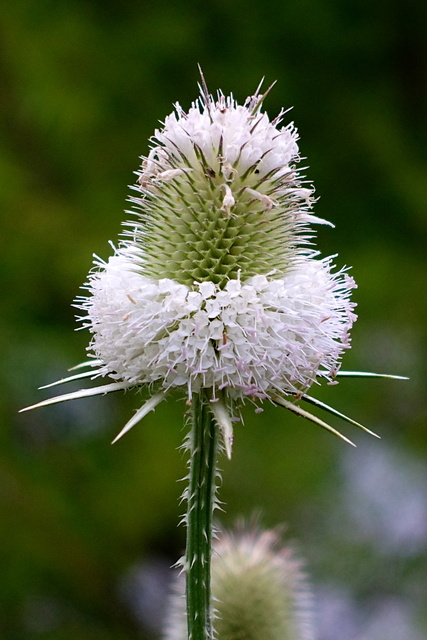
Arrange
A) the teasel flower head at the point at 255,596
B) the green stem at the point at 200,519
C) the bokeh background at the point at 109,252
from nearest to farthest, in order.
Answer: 1. the green stem at the point at 200,519
2. the teasel flower head at the point at 255,596
3. the bokeh background at the point at 109,252

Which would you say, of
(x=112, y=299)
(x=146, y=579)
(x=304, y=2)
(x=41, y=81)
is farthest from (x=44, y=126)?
(x=112, y=299)

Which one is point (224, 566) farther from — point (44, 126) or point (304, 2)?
point (304, 2)

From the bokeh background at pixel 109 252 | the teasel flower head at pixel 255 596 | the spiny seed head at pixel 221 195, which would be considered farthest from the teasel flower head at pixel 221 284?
the bokeh background at pixel 109 252

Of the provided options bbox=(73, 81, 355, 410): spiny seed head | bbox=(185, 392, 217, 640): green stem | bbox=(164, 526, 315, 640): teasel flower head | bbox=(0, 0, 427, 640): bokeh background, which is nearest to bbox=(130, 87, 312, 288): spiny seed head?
bbox=(73, 81, 355, 410): spiny seed head

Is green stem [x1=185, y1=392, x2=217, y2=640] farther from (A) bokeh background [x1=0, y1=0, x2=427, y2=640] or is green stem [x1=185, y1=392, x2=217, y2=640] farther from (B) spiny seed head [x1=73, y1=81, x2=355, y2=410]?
(A) bokeh background [x1=0, y1=0, x2=427, y2=640]

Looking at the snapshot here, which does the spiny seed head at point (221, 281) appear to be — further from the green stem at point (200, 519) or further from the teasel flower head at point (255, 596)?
the teasel flower head at point (255, 596)

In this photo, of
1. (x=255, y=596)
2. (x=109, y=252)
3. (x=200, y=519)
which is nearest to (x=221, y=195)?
(x=200, y=519)
